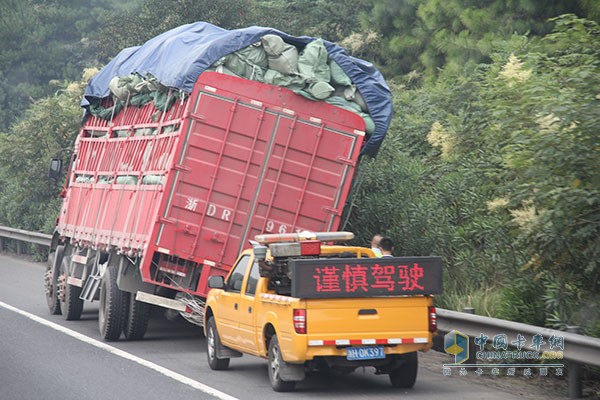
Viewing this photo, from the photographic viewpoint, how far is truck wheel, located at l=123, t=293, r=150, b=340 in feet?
50.9

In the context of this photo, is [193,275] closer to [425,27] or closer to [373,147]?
[373,147]

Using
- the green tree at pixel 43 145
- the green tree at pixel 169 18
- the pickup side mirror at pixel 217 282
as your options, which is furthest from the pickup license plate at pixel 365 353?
the green tree at pixel 169 18

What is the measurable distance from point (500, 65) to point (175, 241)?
6.73m

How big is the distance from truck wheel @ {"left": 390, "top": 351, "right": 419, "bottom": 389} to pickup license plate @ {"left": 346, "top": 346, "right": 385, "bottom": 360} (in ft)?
1.58

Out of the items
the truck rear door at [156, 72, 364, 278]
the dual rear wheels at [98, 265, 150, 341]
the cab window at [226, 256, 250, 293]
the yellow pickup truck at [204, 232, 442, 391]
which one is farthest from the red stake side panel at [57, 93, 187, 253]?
the yellow pickup truck at [204, 232, 442, 391]

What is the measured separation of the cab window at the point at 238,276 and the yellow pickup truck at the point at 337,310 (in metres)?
0.69

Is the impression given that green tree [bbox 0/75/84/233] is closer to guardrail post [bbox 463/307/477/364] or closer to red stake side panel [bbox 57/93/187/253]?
red stake side panel [bbox 57/93/187/253]

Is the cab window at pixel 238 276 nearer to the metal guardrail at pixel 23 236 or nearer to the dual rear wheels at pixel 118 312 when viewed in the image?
the dual rear wheels at pixel 118 312

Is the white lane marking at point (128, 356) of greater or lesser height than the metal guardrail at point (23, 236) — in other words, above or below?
above

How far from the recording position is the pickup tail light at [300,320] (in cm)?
1066

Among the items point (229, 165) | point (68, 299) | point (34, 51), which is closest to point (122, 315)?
point (229, 165)

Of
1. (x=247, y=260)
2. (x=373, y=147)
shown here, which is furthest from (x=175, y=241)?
(x=373, y=147)

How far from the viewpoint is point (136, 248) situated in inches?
582

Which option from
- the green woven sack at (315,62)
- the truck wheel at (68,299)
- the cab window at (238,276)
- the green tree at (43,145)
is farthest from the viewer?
the green tree at (43,145)
